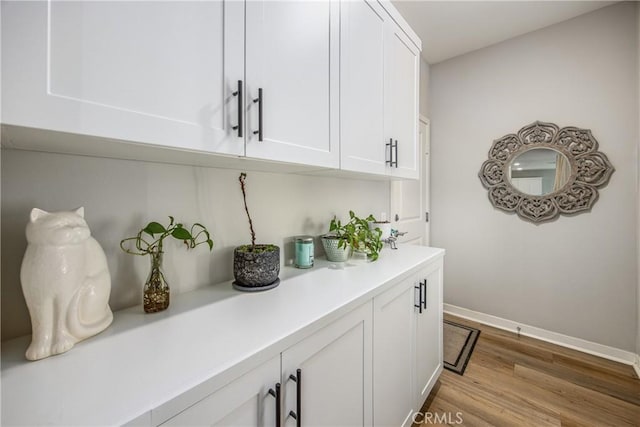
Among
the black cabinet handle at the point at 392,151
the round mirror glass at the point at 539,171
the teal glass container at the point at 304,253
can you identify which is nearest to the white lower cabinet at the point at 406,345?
the teal glass container at the point at 304,253

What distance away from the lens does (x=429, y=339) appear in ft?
5.05

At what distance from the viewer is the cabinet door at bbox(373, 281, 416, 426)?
1.04 m

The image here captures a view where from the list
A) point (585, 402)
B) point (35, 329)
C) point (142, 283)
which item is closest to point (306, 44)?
point (142, 283)

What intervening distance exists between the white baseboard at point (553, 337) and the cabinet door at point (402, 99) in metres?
1.83

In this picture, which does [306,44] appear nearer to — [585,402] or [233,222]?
[233,222]

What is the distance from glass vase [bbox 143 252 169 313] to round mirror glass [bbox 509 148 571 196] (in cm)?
284

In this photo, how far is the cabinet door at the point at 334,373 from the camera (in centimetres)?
69

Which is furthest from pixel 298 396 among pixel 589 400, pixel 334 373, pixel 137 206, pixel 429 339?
pixel 589 400

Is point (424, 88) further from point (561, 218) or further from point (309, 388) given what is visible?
point (309, 388)

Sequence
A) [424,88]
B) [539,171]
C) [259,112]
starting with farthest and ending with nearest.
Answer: [424,88], [539,171], [259,112]

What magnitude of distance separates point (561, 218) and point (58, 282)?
311 centimetres

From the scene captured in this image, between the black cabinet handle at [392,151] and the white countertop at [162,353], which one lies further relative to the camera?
the black cabinet handle at [392,151]

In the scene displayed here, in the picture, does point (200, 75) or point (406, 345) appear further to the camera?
point (406, 345)

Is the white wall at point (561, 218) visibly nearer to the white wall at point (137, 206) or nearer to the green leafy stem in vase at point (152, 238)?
the white wall at point (137, 206)
